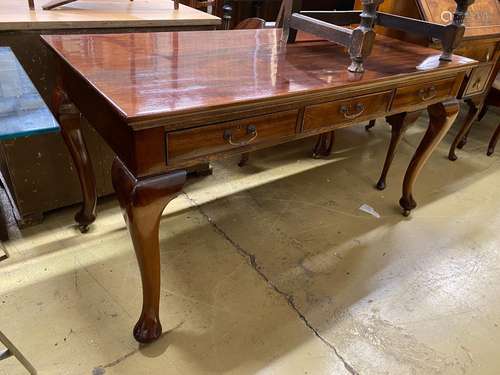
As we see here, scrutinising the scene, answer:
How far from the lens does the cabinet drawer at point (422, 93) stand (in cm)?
141

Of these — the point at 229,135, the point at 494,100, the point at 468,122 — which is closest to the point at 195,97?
the point at 229,135

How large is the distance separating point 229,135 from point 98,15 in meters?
0.88

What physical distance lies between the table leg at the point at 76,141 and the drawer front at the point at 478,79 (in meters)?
1.92

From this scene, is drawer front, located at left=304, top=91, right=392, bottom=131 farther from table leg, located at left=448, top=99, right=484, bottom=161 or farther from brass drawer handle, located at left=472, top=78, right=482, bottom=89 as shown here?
table leg, located at left=448, top=99, right=484, bottom=161

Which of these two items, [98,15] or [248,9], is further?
[248,9]

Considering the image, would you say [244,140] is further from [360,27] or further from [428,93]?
[428,93]

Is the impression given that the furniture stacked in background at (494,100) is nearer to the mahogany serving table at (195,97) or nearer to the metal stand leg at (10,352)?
the mahogany serving table at (195,97)

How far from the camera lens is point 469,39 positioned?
76.7 inches

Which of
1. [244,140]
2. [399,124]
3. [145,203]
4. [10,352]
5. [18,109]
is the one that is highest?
[18,109]

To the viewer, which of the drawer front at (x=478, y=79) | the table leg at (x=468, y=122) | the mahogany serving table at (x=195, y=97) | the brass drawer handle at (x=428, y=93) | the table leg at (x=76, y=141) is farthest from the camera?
the table leg at (x=468, y=122)

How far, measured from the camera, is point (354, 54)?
123cm

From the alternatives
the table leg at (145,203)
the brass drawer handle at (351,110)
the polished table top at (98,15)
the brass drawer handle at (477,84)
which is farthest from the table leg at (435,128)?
the table leg at (145,203)

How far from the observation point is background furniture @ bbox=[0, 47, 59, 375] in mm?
731

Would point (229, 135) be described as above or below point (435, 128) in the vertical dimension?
above
